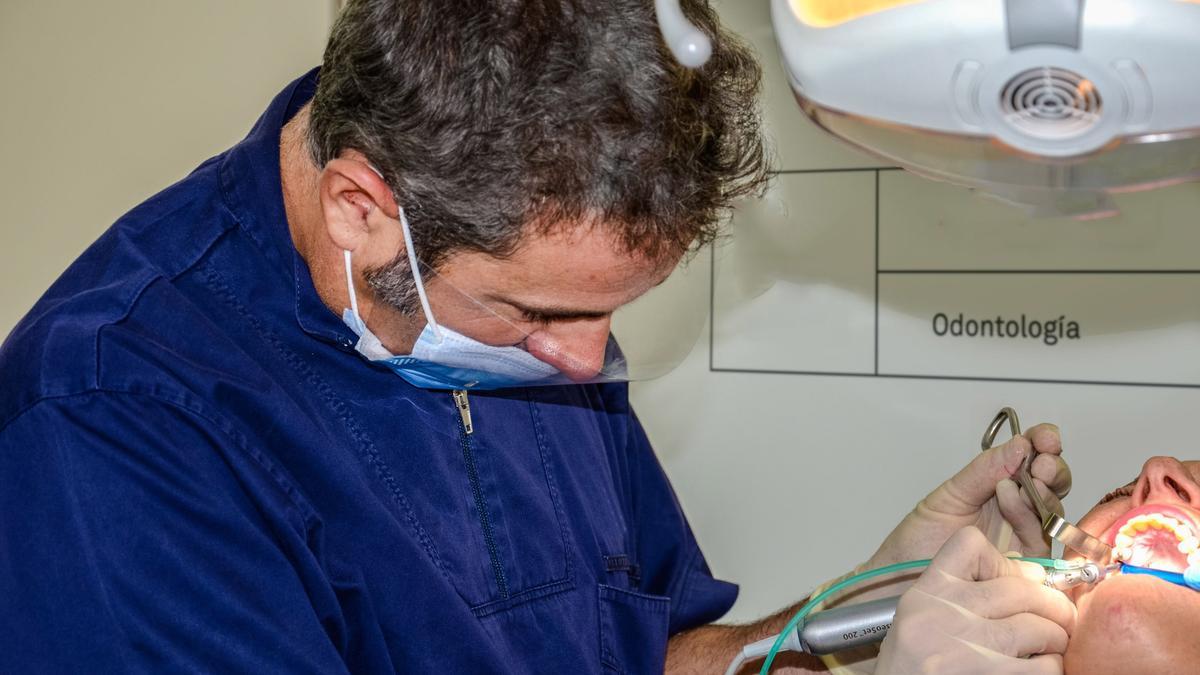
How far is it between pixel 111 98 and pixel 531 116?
1.78 m

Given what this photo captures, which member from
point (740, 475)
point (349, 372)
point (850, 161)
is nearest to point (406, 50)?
point (349, 372)

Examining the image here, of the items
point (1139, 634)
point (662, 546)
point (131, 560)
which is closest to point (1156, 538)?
point (1139, 634)

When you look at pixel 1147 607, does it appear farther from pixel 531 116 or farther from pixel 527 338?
pixel 531 116

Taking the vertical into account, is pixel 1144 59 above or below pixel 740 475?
above

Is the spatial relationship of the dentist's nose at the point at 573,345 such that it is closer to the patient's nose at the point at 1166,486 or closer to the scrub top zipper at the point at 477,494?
the scrub top zipper at the point at 477,494

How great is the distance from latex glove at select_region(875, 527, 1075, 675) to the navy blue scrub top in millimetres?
379

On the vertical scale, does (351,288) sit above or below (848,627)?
above

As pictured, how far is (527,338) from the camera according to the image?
1223 millimetres

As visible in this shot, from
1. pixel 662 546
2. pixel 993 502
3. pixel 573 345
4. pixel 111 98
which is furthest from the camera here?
pixel 111 98

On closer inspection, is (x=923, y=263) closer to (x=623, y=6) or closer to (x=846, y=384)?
(x=846, y=384)

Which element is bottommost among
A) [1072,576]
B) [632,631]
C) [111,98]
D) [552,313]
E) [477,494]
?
[632,631]

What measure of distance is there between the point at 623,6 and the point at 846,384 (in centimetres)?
123

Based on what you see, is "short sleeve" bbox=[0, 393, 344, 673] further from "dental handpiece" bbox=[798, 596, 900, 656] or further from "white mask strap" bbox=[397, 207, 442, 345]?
"dental handpiece" bbox=[798, 596, 900, 656]

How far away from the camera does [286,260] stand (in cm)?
121
